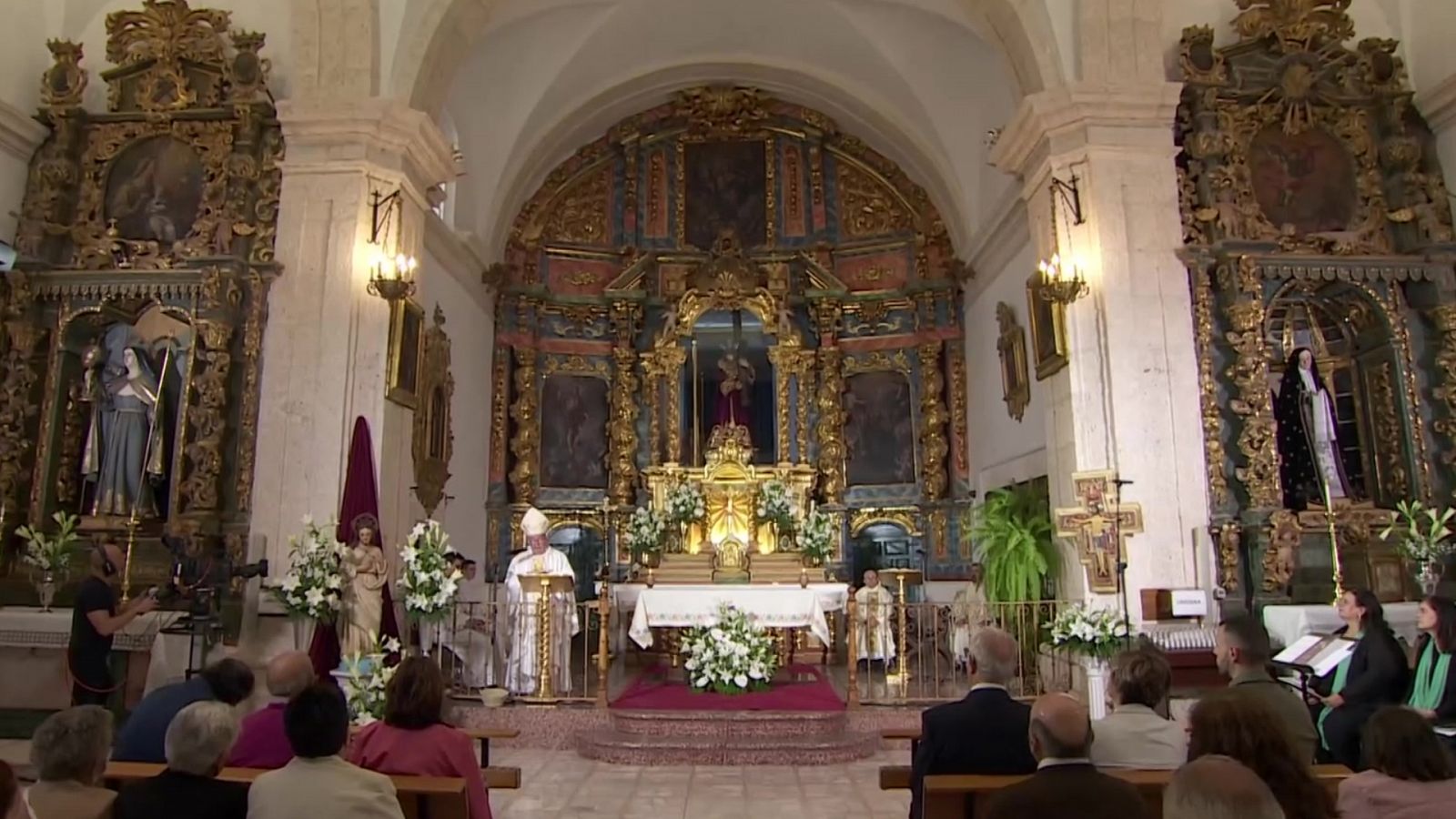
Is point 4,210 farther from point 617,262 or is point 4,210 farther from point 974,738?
point 974,738

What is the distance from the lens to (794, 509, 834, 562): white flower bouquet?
12669 mm

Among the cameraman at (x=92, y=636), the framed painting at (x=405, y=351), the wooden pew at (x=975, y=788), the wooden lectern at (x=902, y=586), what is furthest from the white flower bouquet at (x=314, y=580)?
the wooden pew at (x=975, y=788)

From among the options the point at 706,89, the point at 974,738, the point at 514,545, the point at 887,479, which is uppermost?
the point at 706,89

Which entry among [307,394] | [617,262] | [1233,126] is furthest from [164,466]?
[1233,126]

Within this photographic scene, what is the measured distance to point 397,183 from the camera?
970 cm

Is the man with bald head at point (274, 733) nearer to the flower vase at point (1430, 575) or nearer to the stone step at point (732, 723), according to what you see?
the stone step at point (732, 723)

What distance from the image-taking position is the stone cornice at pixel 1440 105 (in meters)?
9.61

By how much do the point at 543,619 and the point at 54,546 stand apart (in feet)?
14.3

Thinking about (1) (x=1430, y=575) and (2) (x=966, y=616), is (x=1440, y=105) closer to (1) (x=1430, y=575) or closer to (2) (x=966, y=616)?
(1) (x=1430, y=575)

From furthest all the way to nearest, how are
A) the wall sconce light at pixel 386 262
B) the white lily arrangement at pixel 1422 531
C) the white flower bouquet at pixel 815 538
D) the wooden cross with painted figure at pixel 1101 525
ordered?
the white flower bouquet at pixel 815 538, the wall sconce light at pixel 386 262, the wooden cross with painted figure at pixel 1101 525, the white lily arrangement at pixel 1422 531

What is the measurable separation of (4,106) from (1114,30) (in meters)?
10.7

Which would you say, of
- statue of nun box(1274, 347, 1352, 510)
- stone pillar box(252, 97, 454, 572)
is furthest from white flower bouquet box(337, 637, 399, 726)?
statue of nun box(1274, 347, 1352, 510)

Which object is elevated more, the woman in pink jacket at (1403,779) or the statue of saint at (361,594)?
the statue of saint at (361,594)

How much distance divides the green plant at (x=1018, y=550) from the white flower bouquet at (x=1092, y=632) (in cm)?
215
